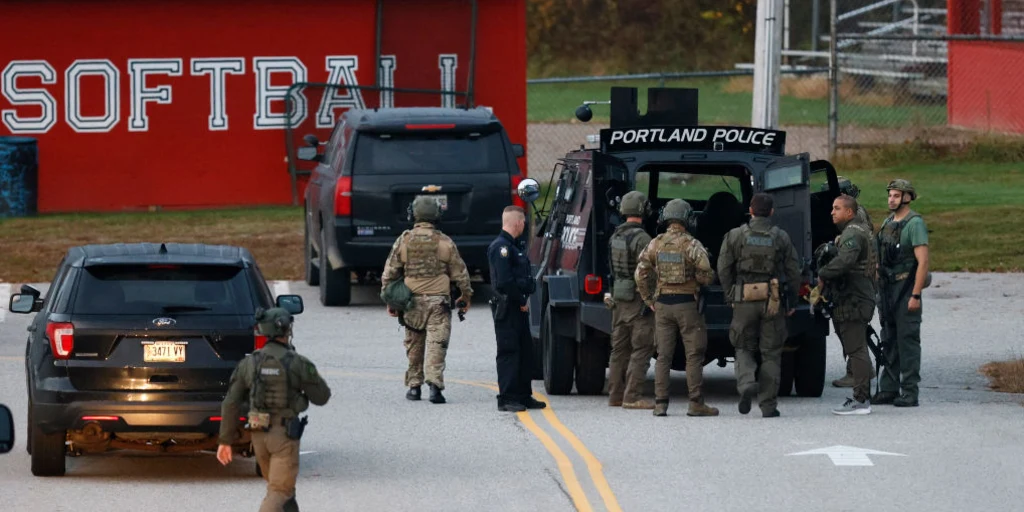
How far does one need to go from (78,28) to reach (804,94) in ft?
70.5

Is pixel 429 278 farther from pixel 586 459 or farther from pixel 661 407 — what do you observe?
pixel 586 459

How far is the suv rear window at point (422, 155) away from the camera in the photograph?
65.8 ft

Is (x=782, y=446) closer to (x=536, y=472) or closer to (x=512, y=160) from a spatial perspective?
(x=536, y=472)

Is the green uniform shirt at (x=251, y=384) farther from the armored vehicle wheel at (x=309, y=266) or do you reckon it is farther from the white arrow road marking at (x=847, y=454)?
the armored vehicle wheel at (x=309, y=266)

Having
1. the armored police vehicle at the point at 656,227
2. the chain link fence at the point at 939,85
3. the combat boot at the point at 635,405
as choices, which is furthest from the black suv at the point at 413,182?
the chain link fence at the point at 939,85

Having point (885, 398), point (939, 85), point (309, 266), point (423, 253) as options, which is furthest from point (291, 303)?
point (939, 85)

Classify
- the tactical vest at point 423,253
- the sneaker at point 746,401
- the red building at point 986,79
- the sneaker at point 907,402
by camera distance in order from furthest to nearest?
the red building at point 986,79 < the tactical vest at point 423,253 < the sneaker at point 907,402 < the sneaker at point 746,401

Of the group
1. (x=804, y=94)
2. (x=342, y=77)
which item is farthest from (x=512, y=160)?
(x=804, y=94)

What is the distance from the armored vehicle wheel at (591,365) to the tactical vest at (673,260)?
131cm

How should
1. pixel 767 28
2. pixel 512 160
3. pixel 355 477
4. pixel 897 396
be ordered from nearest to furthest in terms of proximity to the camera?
1. pixel 355 477
2. pixel 897 396
3. pixel 512 160
4. pixel 767 28

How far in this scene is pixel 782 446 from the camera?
12680 millimetres

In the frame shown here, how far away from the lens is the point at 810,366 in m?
15.0

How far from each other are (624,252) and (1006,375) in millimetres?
3815

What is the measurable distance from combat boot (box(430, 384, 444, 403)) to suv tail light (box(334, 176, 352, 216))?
5.44 m
